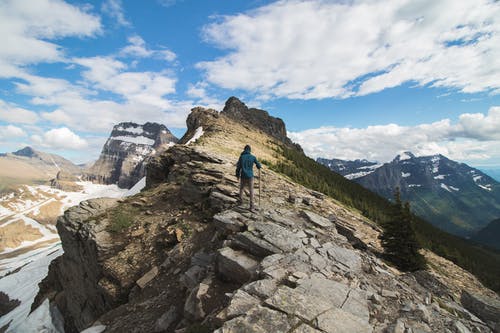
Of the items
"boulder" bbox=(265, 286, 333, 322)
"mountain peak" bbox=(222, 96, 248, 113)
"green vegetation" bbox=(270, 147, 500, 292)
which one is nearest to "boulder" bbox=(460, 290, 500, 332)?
"boulder" bbox=(265, 286, 333, 322)

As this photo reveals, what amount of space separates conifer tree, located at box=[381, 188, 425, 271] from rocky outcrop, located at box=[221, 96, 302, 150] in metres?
71.3

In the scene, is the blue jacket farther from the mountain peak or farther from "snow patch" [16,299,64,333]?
the mountain peak

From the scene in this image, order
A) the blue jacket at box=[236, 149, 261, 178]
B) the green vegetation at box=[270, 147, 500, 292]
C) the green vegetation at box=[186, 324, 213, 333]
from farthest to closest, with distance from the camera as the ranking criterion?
the green vegetation at box=[270, 147, 500, 292] < the blue jacket at box=[236, 149, 261, 178] < the green vegetation at box=[186, 324, 213, 333]

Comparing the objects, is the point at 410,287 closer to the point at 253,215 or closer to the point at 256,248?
the point at 256,248

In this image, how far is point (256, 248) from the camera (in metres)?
9.59

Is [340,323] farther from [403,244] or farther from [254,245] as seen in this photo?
[403,244]

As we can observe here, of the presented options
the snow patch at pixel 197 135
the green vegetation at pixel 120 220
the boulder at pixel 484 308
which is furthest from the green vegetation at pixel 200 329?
the snow patch at pixel 197 135

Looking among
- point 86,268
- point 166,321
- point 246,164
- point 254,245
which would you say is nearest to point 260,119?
point 86,268

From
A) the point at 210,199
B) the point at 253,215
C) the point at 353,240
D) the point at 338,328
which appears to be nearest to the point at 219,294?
the point at 338,328

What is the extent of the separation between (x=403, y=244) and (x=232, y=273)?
1383cm

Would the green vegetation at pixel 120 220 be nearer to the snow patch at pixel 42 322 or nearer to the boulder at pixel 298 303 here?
the snow patch at pixel 42 322

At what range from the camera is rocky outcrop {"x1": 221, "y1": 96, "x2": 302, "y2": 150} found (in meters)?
89.6

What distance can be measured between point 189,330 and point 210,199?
9352mm

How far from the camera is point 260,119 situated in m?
97.4
